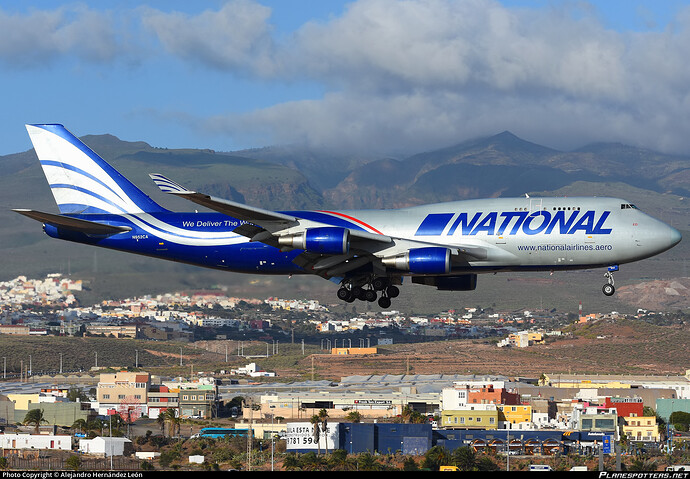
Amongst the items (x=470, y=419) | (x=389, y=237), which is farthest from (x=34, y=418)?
(x=389, y=237)

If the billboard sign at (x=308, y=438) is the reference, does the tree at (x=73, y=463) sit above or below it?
below

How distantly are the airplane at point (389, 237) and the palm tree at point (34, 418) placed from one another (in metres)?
48.4

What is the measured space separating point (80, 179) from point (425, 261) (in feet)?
76.7

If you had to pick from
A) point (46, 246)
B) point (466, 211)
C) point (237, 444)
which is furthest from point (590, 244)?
point (46, 246)

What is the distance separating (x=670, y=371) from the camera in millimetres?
186500

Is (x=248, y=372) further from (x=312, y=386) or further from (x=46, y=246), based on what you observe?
(x=46, y=246)

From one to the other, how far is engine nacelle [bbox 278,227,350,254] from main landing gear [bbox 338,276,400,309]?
4293mm

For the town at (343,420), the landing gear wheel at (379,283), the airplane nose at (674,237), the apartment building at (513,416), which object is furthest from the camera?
the apartment building at (513,416)

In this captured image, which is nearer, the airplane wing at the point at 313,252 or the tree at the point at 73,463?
the airplane wing at the point at 313,252

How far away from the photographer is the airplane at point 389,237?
5912cm

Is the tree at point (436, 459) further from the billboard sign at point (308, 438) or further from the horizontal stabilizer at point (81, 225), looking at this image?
the horizontal stabilizer at point (81, 225)

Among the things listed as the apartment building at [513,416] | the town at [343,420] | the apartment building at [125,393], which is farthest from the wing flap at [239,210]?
the apartment building at [125,393]

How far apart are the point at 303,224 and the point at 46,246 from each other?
8805 cm

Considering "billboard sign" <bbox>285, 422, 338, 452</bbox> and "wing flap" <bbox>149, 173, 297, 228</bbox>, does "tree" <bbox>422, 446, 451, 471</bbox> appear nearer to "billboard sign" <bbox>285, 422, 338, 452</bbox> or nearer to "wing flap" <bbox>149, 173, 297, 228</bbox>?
"billboard sign" <bbox>285, 422, 338, 452</bbox>
